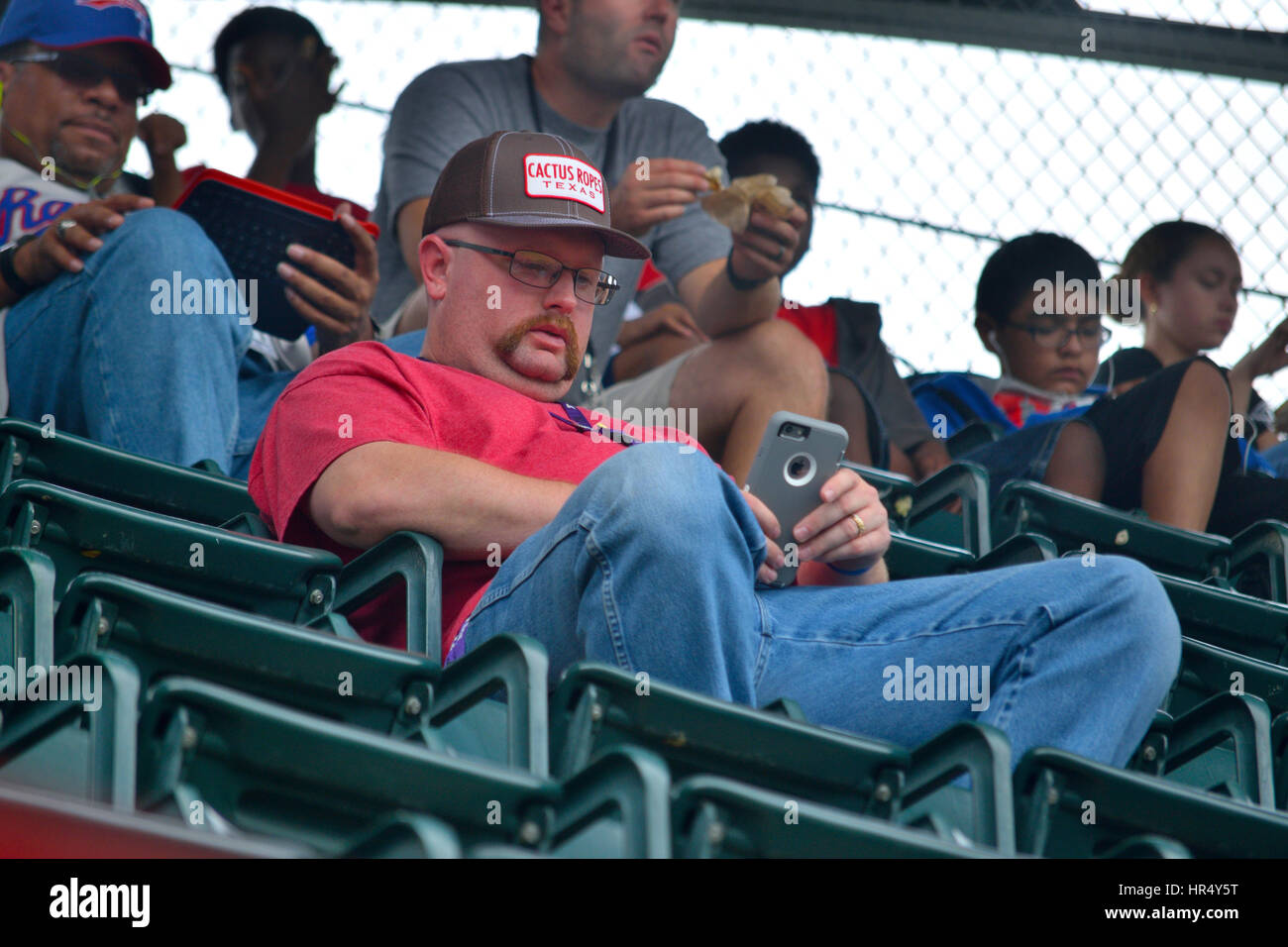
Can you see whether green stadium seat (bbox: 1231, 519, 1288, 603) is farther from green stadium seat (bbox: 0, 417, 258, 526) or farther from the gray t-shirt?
green stadium seat (bbox: 0, 417, 258, 526)

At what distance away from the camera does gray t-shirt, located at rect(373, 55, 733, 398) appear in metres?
2.93

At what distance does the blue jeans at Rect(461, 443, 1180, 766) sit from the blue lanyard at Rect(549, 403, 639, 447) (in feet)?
1.12

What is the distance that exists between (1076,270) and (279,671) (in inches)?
114

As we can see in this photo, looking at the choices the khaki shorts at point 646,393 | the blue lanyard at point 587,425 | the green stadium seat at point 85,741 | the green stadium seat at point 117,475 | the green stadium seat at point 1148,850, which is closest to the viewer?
the green stadium seat at point 85,741

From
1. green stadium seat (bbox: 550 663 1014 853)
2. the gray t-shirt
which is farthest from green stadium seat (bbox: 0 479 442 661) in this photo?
the gray t-shirt

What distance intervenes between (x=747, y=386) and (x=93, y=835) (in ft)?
6.48

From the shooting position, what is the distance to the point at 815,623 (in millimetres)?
1710

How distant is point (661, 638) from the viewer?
142 centimetres

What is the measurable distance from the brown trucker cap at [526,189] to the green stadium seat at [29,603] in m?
0.82

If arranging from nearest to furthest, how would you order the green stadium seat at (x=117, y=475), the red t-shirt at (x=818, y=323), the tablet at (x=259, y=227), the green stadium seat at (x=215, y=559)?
the green stadium seat at (x=215, y=559)
the green stadium seat at (x=117, y=475)
the tablet at (x=259, y=227)
the red t-shirt at (x=818, y=323)

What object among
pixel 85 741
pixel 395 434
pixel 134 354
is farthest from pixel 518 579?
pixel 134 354

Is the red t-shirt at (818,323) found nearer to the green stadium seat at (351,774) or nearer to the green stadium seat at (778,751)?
the green stadium seat at (778,751)

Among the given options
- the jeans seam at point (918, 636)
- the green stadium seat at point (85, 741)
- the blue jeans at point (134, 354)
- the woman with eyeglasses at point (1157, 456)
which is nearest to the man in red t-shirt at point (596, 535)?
the jeans seam at point (918, 636)

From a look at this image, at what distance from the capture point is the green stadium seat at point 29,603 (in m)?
1.27
